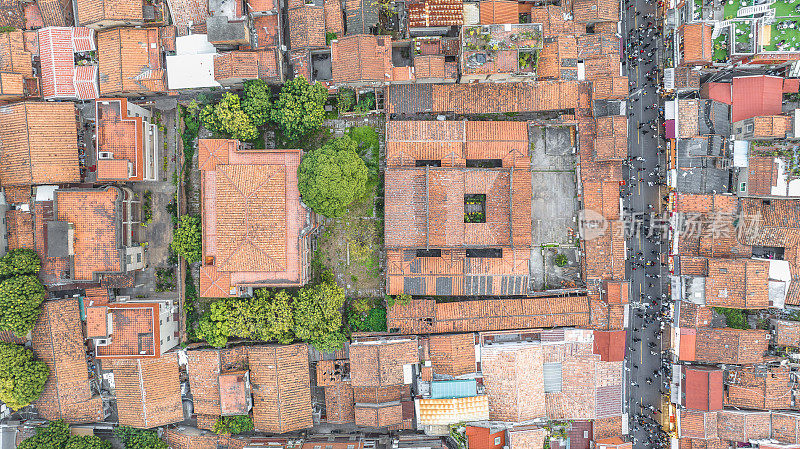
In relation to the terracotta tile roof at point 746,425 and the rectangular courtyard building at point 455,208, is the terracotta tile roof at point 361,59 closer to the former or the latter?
the rectangular courtyard building at point 455,208

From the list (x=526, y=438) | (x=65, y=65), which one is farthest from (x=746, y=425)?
(x=65, y=65)

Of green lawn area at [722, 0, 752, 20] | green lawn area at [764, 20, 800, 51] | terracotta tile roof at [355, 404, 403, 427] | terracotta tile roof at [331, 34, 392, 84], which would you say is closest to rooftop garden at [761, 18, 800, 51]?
green lawn area at [764, 20, 800, 51]

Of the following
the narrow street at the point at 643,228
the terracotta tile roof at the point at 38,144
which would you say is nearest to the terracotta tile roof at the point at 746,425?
the narrow street at the point at 643,228

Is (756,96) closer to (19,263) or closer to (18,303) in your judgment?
(19,263)

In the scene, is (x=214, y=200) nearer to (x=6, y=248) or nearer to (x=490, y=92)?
(x=6, y=248)

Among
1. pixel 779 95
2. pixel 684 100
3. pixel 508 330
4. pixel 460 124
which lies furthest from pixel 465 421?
pixel 779 95
